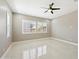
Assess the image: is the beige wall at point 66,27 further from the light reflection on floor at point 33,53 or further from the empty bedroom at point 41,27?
the light reflection on floor at point 33,53

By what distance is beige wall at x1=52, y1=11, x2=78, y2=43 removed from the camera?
5.98 m

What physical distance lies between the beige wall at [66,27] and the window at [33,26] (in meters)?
1.23

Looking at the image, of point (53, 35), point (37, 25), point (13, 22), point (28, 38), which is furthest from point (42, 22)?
point (13, 22)

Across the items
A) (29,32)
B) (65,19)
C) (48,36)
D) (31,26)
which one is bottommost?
(48,36)

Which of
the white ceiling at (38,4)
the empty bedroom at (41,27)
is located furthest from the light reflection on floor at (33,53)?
the white ceiling at (38,4)

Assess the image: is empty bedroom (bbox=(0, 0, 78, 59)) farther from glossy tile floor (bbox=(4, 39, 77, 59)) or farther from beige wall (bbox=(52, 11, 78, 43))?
glossy tile floor (bbox=(4, 39, 77, 59))

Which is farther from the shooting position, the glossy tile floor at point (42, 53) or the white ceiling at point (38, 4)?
the white ceiling at point (38, 4)

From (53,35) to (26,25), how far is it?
348 centimetres

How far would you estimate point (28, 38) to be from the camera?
24.5ft

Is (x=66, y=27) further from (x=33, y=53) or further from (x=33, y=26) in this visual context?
(x=33, y=53)

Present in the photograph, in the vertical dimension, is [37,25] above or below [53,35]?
above

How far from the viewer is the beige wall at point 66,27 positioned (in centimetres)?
598

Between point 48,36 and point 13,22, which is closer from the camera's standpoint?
point 13,22

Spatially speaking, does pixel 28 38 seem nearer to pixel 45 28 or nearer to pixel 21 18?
pixel 21 18
